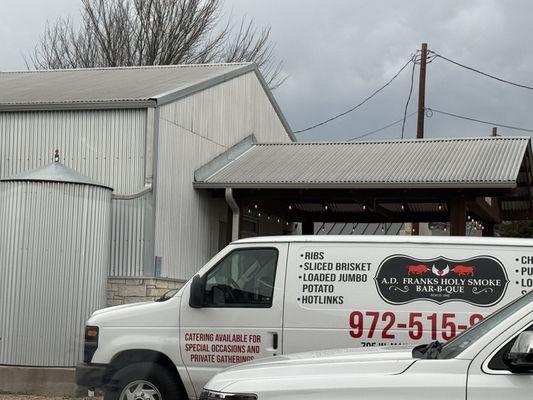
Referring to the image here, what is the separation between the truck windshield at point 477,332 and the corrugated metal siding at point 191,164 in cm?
961

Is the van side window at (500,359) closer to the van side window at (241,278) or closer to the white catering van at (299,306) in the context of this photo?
the white catering van at (299,306)

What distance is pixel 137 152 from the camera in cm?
1422

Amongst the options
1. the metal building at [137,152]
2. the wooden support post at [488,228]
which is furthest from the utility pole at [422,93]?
the metal building at [137,152]

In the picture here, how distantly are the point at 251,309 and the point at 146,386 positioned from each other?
1.31 metres

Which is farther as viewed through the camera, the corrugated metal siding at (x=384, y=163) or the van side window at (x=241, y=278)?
the corrugated metal siding at (x=384, y=163)

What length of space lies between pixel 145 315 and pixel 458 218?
7938 millimetres

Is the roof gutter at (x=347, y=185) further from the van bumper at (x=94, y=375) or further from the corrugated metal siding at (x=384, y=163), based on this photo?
the van bumper at (x=94, y=375)

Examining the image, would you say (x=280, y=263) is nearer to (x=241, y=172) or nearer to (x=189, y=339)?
(x=189, y=339)

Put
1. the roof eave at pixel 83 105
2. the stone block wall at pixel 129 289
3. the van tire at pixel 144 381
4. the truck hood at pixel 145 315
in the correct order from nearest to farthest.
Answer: the van tire at pixel 144 381 → the truck hood at pixel 145 315 → the stone block wall at pixel 129 289 → the roof eave at pixel 83 105

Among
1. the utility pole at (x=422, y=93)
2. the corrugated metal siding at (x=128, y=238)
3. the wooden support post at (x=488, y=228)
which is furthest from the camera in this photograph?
the utility pole at (x=422, y=93)

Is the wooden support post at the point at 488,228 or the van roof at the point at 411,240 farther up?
the wooden support post at the point at 488,228

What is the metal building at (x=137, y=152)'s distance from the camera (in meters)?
13.8

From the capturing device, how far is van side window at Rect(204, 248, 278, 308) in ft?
26.7

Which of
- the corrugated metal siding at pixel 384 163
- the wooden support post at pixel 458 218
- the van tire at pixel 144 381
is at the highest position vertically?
the corrugated metal siding at pixel 384 163
